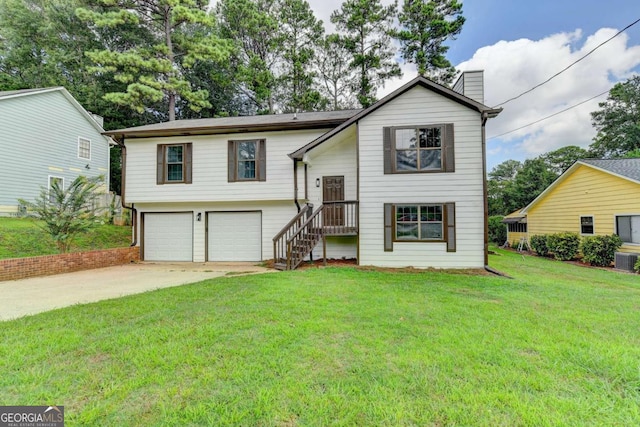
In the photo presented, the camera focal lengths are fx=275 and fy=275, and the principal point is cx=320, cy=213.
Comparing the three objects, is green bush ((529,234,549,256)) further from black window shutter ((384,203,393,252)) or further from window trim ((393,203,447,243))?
black window shutter ((384,203,393,252))

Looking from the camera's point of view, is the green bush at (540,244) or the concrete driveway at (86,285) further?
the green bush at (540,244)

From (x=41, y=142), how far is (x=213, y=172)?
1144cm

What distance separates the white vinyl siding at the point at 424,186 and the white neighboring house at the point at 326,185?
0.10 feet

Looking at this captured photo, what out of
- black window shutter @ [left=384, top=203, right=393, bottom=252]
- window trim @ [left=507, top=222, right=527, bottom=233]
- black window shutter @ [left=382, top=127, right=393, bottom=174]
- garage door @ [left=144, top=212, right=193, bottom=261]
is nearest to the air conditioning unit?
window trim @ [left=507, top=222, right=527, bottom=233]

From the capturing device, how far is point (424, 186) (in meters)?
8.30

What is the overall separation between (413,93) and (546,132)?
26.3m

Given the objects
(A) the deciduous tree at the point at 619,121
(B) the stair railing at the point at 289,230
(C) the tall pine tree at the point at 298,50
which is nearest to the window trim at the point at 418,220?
(B) the stair railing at the point at 289,230

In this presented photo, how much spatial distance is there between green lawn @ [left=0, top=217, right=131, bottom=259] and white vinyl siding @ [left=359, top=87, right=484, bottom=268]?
343 inches

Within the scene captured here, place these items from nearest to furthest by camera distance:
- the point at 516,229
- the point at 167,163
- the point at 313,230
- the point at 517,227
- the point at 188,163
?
the point at 313,230 < the point at 188,163 < the point at 167,163 < the point at 517,227 < the point at 516,229

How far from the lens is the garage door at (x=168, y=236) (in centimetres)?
1063

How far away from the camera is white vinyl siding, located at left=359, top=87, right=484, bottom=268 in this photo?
809 centimetres

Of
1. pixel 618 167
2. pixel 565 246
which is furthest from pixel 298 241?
pixel 618 167

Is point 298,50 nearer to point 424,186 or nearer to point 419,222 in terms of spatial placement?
point 424,186

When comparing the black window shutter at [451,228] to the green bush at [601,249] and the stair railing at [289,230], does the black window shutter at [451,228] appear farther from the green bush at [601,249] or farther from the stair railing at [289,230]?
the green bush at [601,249]
